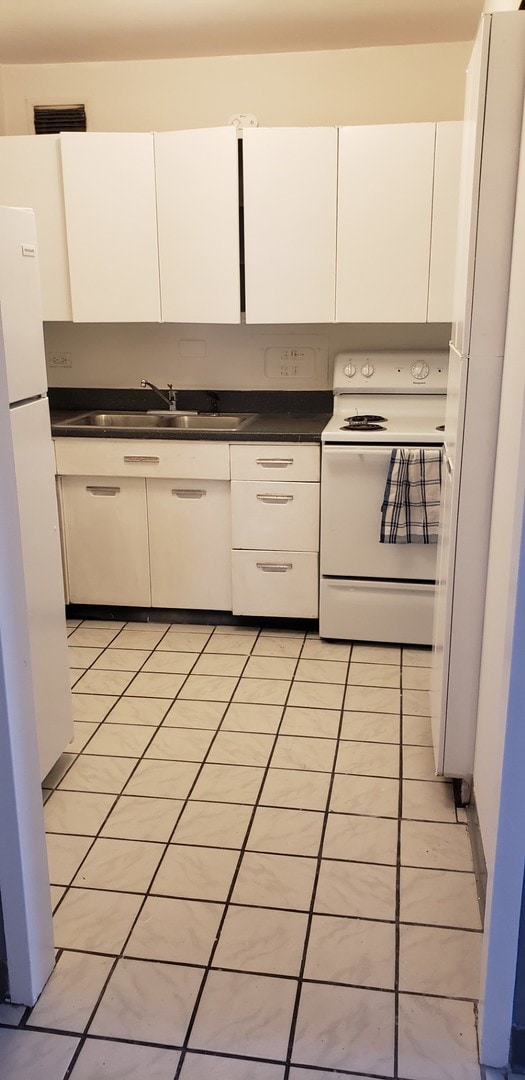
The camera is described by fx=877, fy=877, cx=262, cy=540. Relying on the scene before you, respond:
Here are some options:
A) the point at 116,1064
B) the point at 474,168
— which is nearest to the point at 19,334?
the point at 474,168

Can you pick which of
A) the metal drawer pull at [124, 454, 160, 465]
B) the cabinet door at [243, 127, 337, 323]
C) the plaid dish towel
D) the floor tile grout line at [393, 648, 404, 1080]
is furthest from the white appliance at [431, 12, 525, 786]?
the metal drawer pull at [124, 454, 160, 465]

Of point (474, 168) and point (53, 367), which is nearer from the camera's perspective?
point (474, 168)

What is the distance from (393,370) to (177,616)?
1406mm

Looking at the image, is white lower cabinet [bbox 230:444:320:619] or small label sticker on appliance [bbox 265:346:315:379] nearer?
white lower cabinet [bbox 230:444:320:619]

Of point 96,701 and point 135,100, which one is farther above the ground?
point 135,100

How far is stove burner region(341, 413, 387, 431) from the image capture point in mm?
3391

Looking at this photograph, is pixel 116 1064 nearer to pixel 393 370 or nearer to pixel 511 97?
pixel 511 97

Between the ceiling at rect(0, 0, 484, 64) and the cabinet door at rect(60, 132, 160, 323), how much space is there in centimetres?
39

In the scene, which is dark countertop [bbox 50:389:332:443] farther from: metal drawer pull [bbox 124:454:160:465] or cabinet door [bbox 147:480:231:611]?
cabinet door [bbox 147:480:231:611]

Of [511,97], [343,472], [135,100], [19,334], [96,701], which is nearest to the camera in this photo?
[511,97]

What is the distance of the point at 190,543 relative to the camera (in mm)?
3680

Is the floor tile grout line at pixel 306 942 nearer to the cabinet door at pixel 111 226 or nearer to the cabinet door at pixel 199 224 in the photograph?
the cabinet door at pixel 199 224

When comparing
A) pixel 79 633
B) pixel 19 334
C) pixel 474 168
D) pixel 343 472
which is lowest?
pixel 79 633

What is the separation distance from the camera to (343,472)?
11.1ft
